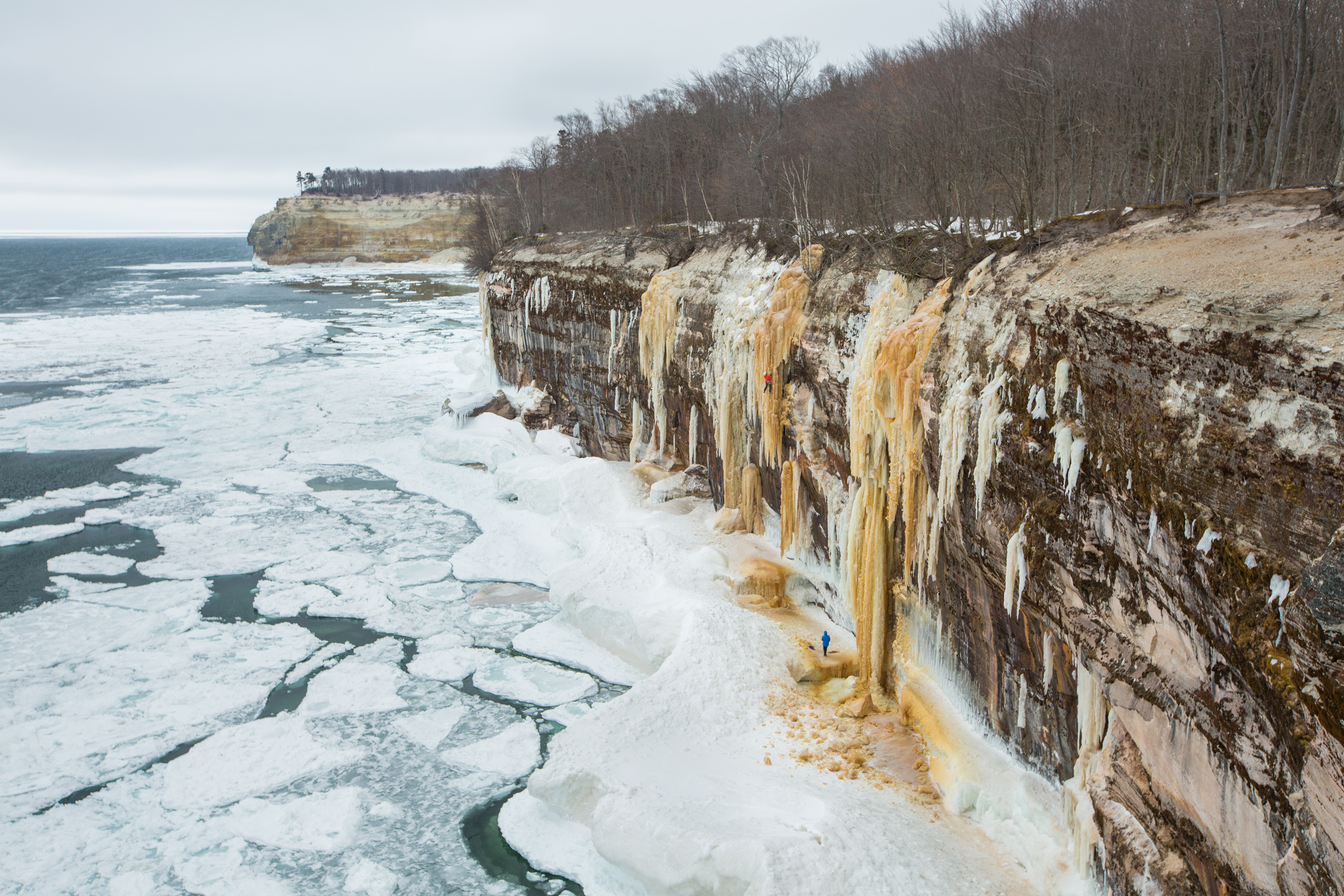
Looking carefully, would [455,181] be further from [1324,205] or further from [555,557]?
[1324,205]

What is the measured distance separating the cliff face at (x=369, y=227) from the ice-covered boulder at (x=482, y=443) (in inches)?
3055

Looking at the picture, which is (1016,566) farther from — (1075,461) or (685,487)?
(685,487)

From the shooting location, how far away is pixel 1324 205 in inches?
289

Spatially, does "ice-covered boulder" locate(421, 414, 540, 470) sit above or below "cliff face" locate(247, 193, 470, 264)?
below

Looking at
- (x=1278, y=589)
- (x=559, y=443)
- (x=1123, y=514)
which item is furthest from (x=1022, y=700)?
(x=559, y=443)

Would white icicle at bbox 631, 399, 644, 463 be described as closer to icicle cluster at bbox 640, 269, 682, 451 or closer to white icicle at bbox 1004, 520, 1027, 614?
icicle cluster at bbox 640, 269, 682, 451

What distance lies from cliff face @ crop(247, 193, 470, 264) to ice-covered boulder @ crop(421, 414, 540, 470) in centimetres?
7760

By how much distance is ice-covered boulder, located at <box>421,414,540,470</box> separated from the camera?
23.4 meters

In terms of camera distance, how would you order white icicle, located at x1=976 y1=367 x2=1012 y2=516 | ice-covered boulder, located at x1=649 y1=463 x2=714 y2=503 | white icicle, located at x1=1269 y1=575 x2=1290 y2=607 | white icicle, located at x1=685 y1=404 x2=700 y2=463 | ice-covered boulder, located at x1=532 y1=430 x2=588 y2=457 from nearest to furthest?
white icicle, located at x1=1269 y1=575 x2=1290 y2=607 < white icicle, located at x1=976 y1=367 x2=1012 y2=516 < ice-covered boulder, located at x1=649 y1=463 x2=714 y2=503 < white icicle, located at x1=685 y1=404 x2=700 y2=463 < ice-covered boulder, located at x1=532 y1=430 x2=588 y2=457

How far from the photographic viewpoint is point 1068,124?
14359 mm

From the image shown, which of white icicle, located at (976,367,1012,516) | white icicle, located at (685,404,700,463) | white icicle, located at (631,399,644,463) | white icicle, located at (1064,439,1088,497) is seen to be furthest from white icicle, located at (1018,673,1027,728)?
white icicle, located at (631,399,644,463)

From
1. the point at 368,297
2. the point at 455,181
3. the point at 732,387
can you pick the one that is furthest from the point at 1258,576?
the point at 455,181

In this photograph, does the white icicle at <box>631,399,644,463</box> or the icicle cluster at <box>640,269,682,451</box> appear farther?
the white icicle at <box>631,399,644,463</box>

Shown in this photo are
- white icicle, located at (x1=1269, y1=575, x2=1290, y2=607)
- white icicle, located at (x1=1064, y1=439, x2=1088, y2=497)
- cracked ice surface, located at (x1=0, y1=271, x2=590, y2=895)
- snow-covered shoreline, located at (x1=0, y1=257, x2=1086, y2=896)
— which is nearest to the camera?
white icicle, located at (x1=1269, y1=575, x2=1290, y2=607)
